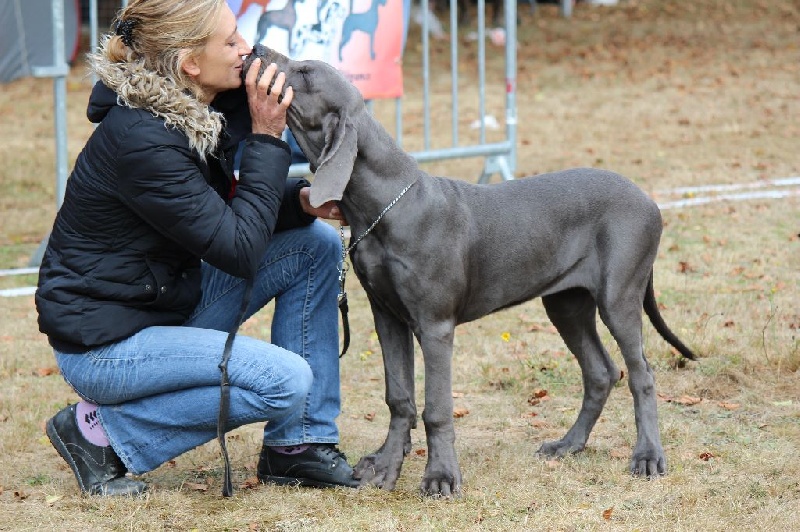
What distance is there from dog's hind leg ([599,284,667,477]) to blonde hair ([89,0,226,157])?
5.58 ft

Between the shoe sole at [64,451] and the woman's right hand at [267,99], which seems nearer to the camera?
the woman's right hand at [267,99]

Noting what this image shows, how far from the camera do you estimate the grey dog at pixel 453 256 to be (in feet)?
13.1

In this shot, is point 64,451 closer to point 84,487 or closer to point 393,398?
point 84,487

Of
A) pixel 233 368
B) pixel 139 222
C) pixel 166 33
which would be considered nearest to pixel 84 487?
pixel 233 368

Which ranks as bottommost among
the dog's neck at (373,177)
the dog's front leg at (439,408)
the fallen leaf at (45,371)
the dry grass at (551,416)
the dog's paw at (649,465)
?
the fallen leaf at (45,371)

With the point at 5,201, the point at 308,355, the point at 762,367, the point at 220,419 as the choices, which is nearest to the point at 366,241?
the point at 308,355

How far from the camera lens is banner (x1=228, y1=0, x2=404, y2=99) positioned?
7.68 m

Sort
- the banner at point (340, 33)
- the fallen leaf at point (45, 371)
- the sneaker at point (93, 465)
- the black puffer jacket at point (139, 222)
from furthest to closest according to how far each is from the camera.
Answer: the banner at point (340, 33), the fallen leaf at point (45, 371), the sneaker at point (93, 465), the black puffer jacket at point (139, 222)

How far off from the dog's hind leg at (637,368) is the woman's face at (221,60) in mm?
1684

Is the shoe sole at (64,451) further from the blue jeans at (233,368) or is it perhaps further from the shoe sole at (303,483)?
the shoe sole at (303,483)

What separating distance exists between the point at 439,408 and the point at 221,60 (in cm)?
149

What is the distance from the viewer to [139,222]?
Result: 389 centimetres

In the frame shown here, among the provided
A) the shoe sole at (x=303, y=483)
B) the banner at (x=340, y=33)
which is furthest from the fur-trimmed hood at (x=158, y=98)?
the banner at (x=340, y=33)

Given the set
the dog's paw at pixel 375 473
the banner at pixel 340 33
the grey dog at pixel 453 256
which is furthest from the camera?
the banner at pixel 340 33
